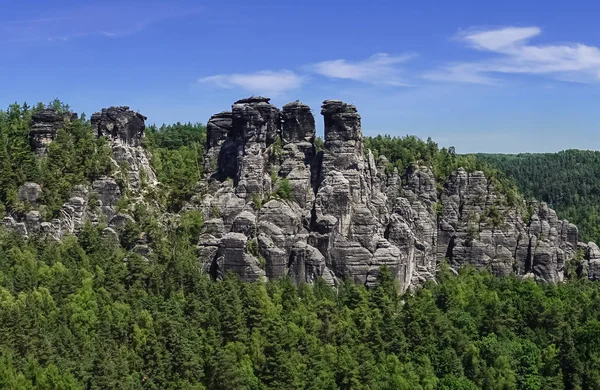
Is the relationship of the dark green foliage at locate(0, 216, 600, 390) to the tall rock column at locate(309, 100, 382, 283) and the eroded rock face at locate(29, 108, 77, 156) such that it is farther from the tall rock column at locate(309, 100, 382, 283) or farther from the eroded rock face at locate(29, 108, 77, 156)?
the eroded rock face at locate(29, 108, 77, 156)

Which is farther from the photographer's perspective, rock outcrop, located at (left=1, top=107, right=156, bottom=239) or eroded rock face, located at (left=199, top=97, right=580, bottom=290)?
rock outcrop, located at (left=1, top=107, right=156, bottom=239)

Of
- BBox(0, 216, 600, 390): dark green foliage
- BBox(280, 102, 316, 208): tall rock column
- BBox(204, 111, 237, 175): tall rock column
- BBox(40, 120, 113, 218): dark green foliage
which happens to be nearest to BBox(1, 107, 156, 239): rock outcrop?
BBox(40, 120, 113, 218): dark green foliage

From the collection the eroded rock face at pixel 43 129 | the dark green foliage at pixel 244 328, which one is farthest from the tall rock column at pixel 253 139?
the eroded rock face at pixel 43 129

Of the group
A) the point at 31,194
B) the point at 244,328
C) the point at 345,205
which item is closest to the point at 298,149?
the point at 345,205

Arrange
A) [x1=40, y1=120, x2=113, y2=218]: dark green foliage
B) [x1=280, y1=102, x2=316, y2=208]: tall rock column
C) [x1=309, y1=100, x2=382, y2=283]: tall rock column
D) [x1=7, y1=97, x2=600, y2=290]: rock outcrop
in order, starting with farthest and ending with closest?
[x1=280, y1=102, x2=316, y2=208]: tall rock column < [x1=40, y1=120, x2=113, y2=218]: dark green foliage < [x1=309, y1=100, x2=382, y2=283]: tall rock column < [x1=7, y1=97, x2=600, y2=290]: rock outcrop

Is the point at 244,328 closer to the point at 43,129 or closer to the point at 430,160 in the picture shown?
the point at 43,129

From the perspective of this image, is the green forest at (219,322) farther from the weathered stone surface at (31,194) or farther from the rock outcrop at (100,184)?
the rock outcrop at (100,184)
